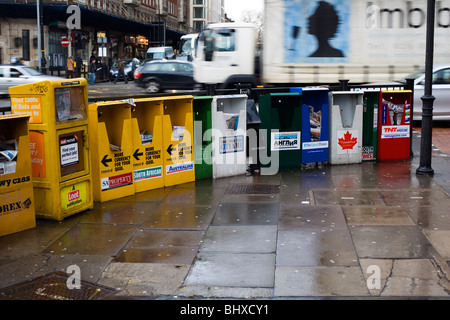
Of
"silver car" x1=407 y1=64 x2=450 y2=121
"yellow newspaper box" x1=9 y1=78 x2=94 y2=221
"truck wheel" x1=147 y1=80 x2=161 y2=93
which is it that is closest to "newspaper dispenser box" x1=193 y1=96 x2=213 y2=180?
"yellow newspaper box" x1=9 y1=78 x2=94 y2=221

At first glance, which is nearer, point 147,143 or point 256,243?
point 256,243

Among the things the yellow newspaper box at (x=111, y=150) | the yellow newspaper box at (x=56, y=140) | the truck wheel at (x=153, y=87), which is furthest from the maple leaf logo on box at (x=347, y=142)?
the truck wheel at (x=153, y=87)

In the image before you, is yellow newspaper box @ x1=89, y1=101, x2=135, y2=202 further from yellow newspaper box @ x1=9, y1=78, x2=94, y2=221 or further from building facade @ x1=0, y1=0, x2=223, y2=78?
building facade @ x1=0, y1=0, x2=223, y2=78

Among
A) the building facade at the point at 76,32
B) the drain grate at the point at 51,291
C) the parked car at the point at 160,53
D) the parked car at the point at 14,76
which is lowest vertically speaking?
the drain grate at the point at 51,291

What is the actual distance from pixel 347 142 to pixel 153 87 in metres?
17.3

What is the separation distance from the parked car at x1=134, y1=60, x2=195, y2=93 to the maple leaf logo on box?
16321mm

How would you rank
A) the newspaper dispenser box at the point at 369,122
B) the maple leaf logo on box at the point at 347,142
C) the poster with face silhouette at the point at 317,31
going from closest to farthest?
the maple leaf logo on box at the point at 347,142 → the newspaper dispenser box at the point at 369,122 → the poster with face silhouette at the point at 317,31

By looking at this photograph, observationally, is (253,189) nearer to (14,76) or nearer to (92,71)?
(14,76)

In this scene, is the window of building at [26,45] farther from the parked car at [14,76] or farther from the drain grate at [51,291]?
the drain grate at [51,291]

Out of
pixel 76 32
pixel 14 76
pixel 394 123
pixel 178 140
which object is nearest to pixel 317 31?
pixel 394 123

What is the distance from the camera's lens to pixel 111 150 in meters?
8.13

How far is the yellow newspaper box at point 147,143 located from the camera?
28.2 ft

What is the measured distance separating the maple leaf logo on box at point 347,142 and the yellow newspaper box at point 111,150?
4043 mm
